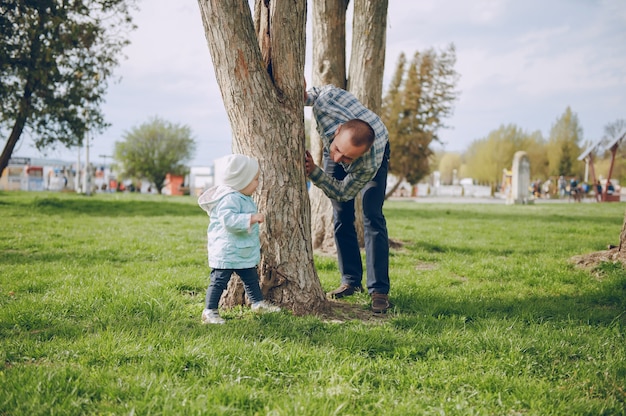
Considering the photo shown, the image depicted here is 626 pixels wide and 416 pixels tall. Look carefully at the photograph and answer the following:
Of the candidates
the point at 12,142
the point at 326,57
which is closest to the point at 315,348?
the point at 326,57

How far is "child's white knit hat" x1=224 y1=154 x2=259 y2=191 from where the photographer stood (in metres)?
3.90

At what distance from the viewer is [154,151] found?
5147 cm

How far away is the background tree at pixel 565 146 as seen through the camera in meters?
60.4

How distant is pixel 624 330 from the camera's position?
3.95 meters

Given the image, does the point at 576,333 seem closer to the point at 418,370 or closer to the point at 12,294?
the point at 418,370

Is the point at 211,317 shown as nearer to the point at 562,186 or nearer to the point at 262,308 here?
the point at 262,308

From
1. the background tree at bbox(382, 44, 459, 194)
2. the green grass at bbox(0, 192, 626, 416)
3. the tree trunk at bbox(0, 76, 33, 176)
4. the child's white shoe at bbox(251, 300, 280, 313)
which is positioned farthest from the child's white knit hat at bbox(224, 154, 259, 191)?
the background tree at bbox(382, 44, 459, 194)

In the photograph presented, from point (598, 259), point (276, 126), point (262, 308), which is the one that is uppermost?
point (276, 126)

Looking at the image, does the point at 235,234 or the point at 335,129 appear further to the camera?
the point at 335,129

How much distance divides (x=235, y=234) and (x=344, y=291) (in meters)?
1.51

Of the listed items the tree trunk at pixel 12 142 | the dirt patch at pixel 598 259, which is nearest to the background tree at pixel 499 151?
the tree trunk at pixel 12 142

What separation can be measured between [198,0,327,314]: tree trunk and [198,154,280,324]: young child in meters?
0.15

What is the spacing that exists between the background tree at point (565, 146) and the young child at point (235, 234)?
6449cm

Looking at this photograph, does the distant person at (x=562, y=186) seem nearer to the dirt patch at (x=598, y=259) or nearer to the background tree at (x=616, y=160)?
the background tree at (x=616, y=160)
